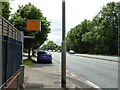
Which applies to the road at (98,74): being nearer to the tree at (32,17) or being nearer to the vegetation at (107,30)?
the tree at (32,17)

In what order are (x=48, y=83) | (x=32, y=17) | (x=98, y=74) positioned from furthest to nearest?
(x=32, y=17) < (x=98, y=74) < (x=48, y=83)

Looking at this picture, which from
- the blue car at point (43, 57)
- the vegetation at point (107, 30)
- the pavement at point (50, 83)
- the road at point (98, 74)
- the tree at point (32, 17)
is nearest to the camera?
the pavement at point (50, 83)

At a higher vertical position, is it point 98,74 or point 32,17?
point 32,17

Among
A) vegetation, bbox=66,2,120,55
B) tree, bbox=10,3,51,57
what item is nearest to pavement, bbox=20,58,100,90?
tree, bbox=10,3,51,57

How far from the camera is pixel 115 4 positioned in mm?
91500

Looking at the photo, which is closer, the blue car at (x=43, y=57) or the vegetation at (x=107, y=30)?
the blue car at (x=43, y=57)

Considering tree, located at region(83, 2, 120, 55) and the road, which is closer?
the road

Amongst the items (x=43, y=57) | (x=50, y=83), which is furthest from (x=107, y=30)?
(x=50, y=83)

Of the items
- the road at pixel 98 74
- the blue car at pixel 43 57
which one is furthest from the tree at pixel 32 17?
the road at pixel 98 74

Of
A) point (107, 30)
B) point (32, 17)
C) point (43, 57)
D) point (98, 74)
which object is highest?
point (107, 30)

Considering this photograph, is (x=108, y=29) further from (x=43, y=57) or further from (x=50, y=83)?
(x=50, y=83)

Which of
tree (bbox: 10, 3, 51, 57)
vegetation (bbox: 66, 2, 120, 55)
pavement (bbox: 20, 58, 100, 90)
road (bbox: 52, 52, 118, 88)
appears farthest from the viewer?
vegetation (bbox: 66, 2, 120, 55)

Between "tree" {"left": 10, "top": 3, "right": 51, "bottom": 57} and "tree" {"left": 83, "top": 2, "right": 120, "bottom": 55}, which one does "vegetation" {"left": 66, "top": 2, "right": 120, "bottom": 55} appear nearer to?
"tree" {"left": 83, "top": 2, "right": 120, "bottom": 55}

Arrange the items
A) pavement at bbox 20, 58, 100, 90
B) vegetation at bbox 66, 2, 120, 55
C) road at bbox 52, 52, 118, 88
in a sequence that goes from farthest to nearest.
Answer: vegetation at bbox 66, 2, 120, 55 → road at bbox 52, 52, 118, 88 → pavement at bbox 20, 58, 100, 90
